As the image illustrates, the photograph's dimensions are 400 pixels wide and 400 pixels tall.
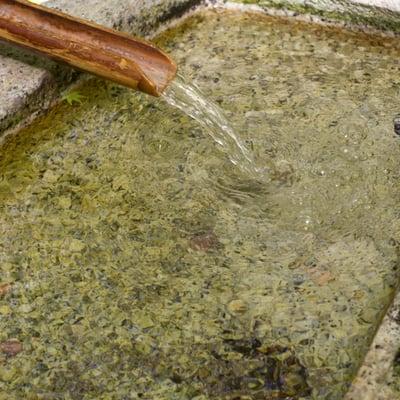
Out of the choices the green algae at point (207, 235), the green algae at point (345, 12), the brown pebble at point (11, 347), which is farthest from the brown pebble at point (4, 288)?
the green algae at point (345, 12)

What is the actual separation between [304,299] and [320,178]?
652mm

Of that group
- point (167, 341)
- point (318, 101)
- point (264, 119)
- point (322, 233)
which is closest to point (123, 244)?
point (167, 341)

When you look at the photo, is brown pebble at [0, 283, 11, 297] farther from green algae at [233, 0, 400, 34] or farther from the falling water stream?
green algae at [233, 0, 400, 34]

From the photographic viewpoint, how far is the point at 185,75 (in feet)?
12.8

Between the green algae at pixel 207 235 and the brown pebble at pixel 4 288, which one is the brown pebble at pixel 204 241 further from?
the brown pebble at pixel 4 288

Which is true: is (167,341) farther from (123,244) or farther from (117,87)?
(117,87)

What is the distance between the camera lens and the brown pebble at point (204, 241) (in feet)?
10.2

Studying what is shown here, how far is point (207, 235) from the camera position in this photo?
10.3ft

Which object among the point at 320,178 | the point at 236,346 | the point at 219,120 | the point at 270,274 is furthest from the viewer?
the point at 219,120

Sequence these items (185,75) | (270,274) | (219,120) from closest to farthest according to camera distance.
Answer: (270,274), (219,120), (185,75)

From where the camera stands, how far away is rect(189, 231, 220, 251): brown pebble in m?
3.11

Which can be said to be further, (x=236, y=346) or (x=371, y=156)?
(x=371, y=156)

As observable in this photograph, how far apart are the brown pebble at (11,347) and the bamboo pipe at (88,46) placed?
1031mm

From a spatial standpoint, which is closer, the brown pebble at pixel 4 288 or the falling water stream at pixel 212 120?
the brown pebble at pixel 4 288
